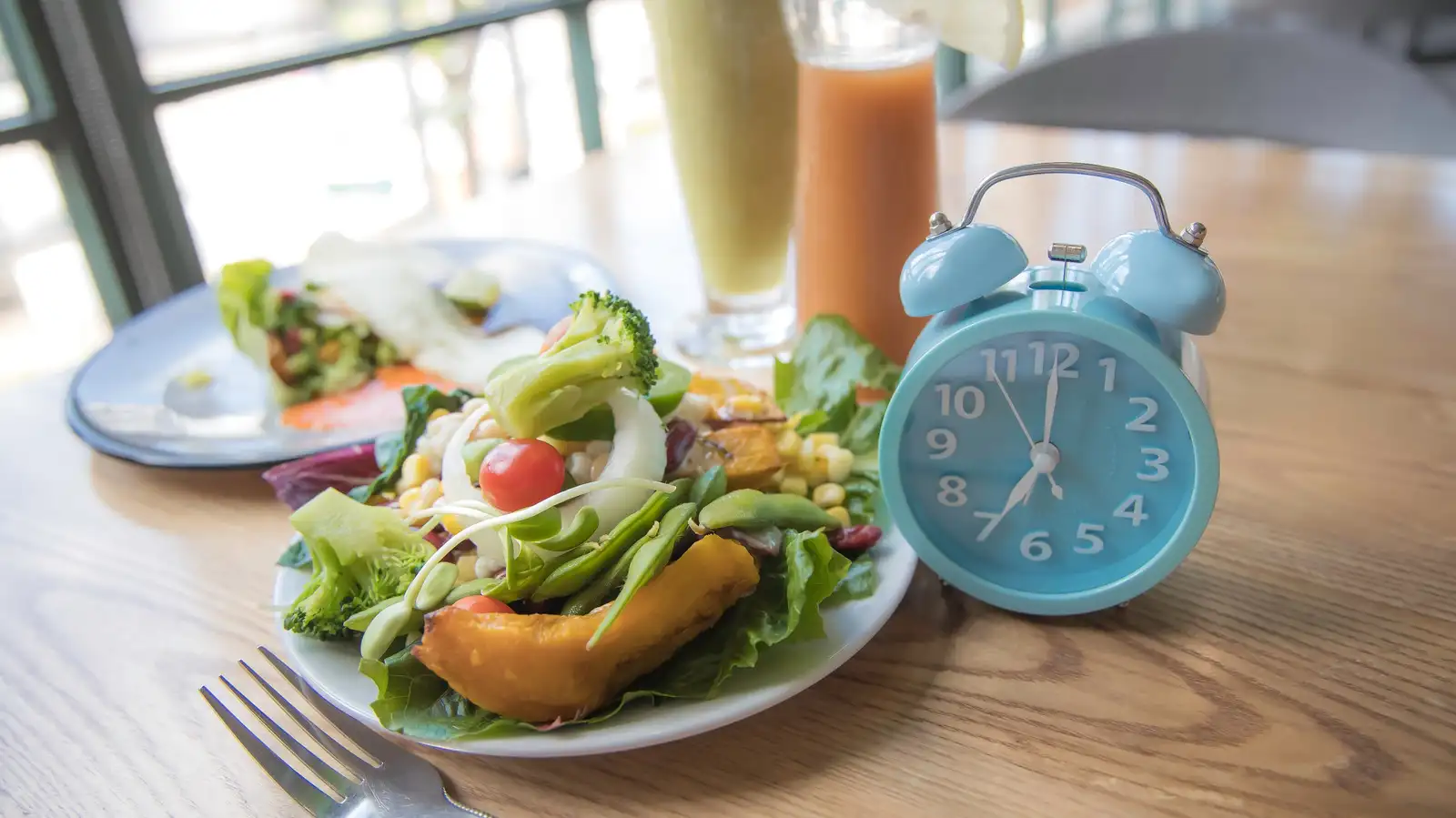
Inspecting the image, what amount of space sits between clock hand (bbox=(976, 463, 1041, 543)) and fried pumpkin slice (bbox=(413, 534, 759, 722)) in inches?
8.2

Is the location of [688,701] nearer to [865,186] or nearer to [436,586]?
[436,586]

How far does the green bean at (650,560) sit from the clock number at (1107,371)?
27cm

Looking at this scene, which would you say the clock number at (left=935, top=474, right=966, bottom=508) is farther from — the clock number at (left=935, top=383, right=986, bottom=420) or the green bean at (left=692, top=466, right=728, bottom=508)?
the green bean at (left=692, top=466, right=728, bottom=508)

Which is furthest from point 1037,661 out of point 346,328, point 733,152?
→ point 346,328

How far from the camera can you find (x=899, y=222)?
943 millimetres

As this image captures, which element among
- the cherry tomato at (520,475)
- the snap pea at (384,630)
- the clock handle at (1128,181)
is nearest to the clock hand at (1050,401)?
the clock handle at (1128,181)

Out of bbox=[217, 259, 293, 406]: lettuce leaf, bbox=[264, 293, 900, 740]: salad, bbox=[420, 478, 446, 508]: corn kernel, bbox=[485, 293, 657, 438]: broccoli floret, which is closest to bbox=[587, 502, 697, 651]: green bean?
bbox=[264, 293, 900, 740]: salad

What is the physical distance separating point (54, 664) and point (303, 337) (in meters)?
0.45

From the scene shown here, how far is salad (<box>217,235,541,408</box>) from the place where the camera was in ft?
3.55

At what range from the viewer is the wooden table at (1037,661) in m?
0.57

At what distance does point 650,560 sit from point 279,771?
0.25m

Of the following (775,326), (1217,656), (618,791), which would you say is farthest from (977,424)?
(775,326)

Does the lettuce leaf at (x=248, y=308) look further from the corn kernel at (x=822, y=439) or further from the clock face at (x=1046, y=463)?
the clock face at (x=1046, y=463)

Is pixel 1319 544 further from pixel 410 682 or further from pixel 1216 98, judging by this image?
pixel 1216 98
